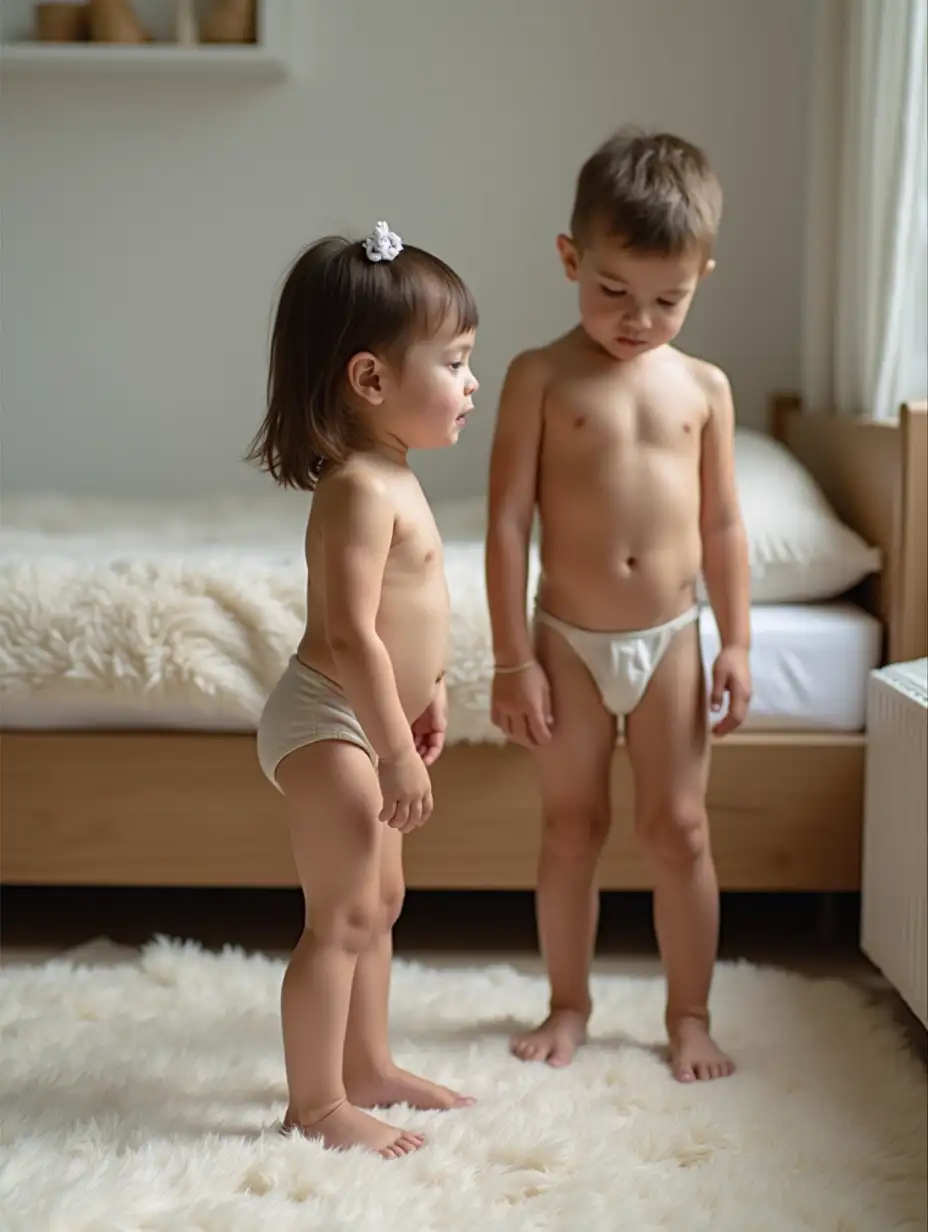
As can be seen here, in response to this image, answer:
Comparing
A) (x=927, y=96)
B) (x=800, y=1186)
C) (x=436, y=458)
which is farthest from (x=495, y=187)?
(x=800, y=1186)

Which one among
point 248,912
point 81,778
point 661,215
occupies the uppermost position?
point 661,215

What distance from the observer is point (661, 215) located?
1.24 metres

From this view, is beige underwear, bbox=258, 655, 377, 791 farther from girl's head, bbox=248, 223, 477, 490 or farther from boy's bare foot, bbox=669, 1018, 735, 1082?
boy's bare foot, bbox=669, 1018, 735, 1082

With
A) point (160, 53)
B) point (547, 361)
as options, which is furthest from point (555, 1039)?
point (160, 53)

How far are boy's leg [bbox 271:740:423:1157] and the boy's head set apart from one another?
462mm

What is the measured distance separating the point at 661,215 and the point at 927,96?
62 cm

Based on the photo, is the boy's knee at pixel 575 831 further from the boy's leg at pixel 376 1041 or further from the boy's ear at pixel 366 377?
the boy's ear at pixel 366 377

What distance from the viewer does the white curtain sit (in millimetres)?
1718

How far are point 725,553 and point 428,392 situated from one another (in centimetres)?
42

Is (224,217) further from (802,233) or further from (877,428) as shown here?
(877,428)

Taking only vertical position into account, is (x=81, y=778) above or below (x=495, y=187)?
below

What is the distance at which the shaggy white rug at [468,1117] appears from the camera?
1.09m

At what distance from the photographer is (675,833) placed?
4.60 ft

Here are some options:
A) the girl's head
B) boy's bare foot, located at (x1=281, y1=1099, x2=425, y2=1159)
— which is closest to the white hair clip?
the girl's head
